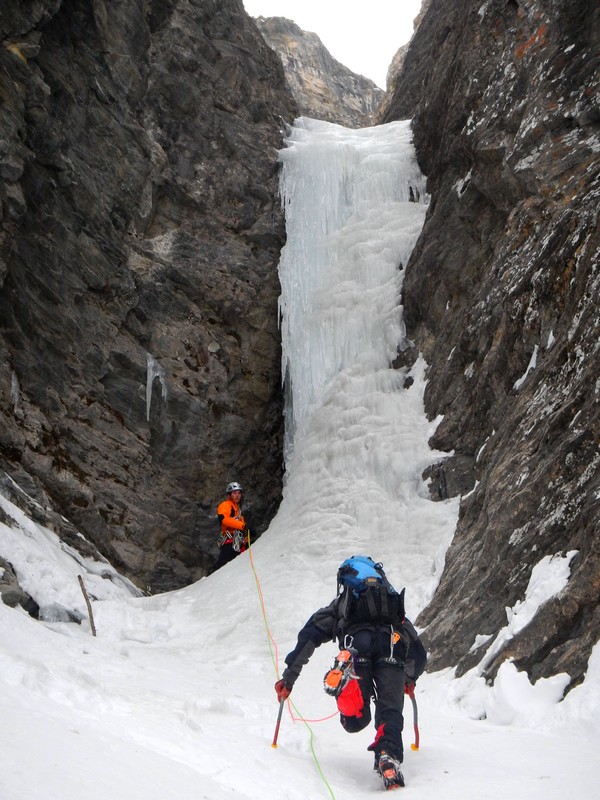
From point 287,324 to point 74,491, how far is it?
5.28 meters

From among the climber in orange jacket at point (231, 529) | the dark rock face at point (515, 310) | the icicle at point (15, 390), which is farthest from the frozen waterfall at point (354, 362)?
the icicle at point (15, 390)

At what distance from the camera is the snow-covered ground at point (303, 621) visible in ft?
11.5

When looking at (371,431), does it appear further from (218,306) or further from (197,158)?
(197,158)

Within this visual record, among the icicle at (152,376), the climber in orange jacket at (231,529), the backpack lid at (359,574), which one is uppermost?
the icicle at (152,376)

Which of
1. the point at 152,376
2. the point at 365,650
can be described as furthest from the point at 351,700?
the point at 152,376

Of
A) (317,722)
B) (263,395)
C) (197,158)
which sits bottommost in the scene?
(317,722)

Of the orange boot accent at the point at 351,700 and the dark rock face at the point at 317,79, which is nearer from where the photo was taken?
the orange boot accent at the point at 351,700

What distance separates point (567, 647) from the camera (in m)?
4.86

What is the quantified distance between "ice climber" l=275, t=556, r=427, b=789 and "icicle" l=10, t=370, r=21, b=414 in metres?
7.42

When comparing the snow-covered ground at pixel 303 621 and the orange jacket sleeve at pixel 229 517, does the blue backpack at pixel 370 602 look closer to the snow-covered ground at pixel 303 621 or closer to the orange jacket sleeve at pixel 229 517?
the snow-covered ground at pixel 303 621

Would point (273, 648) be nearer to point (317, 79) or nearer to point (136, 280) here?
point (136, 280)

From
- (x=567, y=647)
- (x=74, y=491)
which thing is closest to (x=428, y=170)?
(x=74, y=491)

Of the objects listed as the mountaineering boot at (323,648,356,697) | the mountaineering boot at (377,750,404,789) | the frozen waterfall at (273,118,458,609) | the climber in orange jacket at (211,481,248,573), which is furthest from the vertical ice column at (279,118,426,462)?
the mountaineering boot at (377,750,404,789)

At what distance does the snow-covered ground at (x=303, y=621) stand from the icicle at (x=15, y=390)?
2.13 metres
